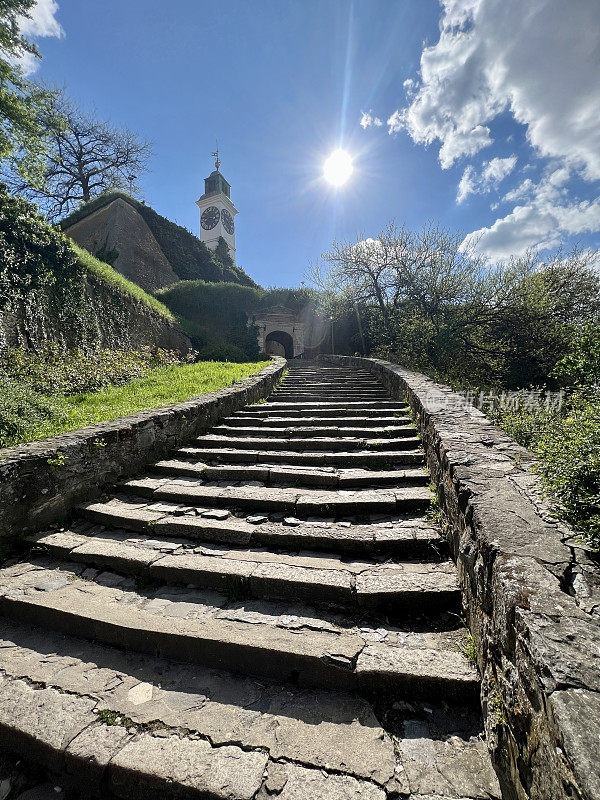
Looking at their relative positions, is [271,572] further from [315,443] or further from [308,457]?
[315,443]

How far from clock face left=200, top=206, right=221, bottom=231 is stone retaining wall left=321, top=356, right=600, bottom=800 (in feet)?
143

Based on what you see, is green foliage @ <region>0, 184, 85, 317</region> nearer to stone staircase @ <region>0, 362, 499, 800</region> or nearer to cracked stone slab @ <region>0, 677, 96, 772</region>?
stone staircase @ <region>0, 362, 499, 800</region>

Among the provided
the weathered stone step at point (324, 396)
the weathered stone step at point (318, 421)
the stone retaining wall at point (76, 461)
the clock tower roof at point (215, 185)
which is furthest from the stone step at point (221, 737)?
the clock tower roof at point (215, 185)

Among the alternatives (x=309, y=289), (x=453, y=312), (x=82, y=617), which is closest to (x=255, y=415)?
(x=82, y=617)

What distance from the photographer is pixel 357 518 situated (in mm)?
3217

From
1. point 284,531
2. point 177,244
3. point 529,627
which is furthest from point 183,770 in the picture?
point 177,244

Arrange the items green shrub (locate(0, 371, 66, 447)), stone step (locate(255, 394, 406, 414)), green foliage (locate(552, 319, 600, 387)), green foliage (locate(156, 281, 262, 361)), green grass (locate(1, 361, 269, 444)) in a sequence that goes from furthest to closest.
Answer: green foliage (locate(156, 281, 262, 361)), stone step (locate(255, 394, 406, 414)), green foliage (locate(552, 319, 600, 387)), green grass (locate(1, 361, 269, 444)), green shrub (locate(0, 371, 66, 447))

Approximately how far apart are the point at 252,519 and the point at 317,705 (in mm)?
1692

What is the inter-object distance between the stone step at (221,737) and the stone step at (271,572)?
56 centimetres

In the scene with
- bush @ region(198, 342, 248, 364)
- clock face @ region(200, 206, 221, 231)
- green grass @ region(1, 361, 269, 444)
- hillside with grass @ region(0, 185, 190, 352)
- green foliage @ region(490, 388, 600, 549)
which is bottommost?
green grass @ region(1, 361, 269, 444)

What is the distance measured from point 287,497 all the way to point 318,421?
253 centimetres

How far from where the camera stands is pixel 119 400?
6559 mm

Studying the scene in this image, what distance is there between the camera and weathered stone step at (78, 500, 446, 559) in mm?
2730

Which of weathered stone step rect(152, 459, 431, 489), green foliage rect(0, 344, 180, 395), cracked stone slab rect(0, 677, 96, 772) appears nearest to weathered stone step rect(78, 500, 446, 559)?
weathered stone step rect(152, 459, 431, 489)
